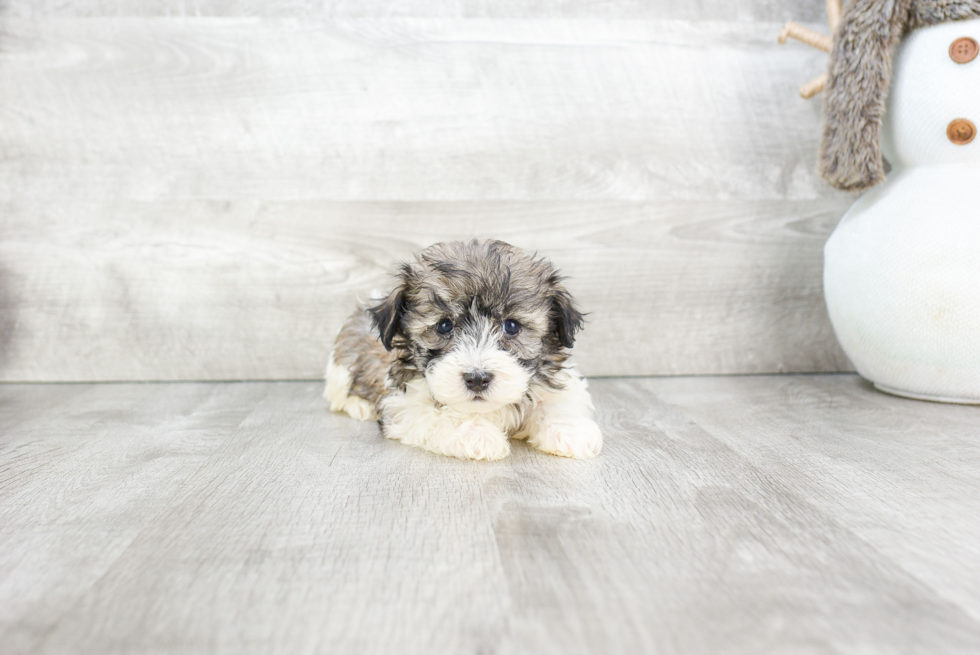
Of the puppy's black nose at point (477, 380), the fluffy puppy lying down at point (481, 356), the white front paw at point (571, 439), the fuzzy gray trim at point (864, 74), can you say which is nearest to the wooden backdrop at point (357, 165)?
the fuzzy gray trim at point (864, 74)

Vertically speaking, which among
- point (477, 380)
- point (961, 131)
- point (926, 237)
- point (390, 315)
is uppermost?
point (961, 131)

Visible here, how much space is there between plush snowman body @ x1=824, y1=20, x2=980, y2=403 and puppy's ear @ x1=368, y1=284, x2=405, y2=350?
1.60 meters

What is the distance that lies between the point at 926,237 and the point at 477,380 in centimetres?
161

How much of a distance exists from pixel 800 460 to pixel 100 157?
8.87ft

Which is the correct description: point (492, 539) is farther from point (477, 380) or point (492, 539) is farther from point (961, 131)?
point (961, 131)

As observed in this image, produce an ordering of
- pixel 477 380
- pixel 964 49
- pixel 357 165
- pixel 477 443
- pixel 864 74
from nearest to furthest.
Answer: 1. pixel 477 380
2. pixel 477 443
3. pixel 964 49
4. pixel 864 74
5. pixel 357 165

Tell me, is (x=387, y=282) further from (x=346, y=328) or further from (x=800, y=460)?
(x=800, y=460)

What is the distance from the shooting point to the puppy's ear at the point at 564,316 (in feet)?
6.89

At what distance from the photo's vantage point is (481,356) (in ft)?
6.33

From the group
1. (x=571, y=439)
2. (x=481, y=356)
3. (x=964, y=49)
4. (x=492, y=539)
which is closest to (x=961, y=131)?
(x=964, y=49)

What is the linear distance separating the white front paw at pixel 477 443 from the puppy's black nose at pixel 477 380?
0.19 metres

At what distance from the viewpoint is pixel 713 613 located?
47.1 inches

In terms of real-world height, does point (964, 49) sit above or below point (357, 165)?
above

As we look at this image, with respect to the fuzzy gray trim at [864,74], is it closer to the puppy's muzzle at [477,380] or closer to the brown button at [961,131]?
the brown button at [961,131]
